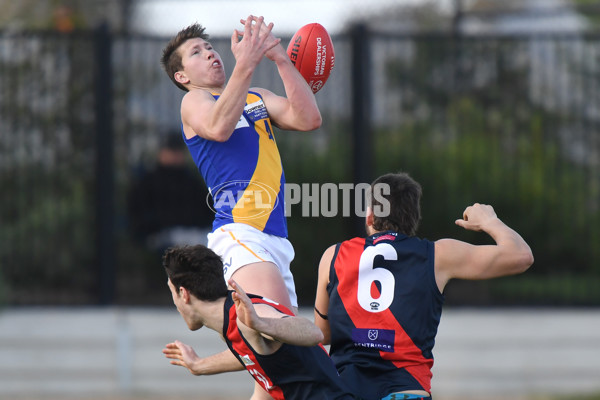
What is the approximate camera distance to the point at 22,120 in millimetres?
9750

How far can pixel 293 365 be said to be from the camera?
425 cm

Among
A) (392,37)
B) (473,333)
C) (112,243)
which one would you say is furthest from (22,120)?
(473,333)

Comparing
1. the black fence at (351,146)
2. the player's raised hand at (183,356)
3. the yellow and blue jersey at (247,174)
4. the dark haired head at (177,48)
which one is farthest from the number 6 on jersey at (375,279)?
the black fence at (351,146)

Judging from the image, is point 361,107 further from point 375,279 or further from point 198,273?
point 198,273

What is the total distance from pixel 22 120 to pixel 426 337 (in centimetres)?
657

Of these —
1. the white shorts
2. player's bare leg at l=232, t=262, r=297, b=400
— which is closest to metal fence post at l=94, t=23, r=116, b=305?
the white shorts

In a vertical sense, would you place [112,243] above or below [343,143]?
below

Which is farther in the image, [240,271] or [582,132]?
[582,132]

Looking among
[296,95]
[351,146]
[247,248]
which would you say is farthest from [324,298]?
[351,146]

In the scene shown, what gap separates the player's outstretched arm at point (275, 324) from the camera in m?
3.90

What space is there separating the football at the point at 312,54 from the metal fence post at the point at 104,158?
194 inches

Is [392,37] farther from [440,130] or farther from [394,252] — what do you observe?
[394,252]

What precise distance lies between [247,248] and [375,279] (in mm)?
664

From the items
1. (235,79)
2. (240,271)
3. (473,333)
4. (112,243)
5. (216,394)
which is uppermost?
(235,79)
